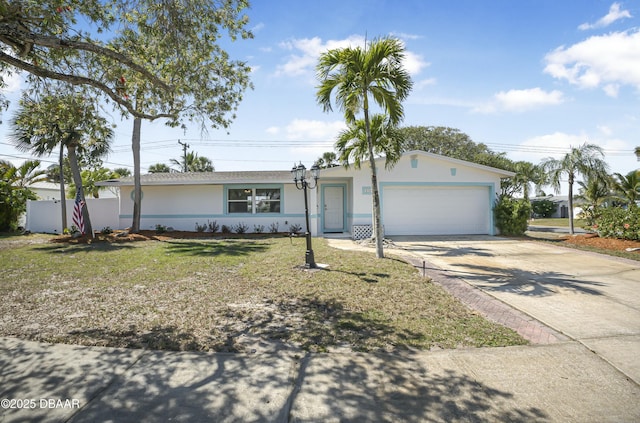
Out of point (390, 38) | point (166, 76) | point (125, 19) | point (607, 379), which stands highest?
point (390, 38)

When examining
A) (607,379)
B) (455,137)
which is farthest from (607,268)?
(455,137)

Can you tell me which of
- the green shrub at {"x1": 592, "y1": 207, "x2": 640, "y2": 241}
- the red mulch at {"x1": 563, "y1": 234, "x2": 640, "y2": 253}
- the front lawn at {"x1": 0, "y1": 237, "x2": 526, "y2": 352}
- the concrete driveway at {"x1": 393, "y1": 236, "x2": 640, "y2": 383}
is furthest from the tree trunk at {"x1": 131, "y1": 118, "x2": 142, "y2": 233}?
the green shrub at {"x1": 592, "y1": 207, "x2": 640, "y2": 241}

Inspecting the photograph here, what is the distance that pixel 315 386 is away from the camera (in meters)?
2.93

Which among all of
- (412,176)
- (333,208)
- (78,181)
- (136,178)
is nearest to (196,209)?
(136,178)

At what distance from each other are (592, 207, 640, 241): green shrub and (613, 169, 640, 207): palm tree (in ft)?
11.2

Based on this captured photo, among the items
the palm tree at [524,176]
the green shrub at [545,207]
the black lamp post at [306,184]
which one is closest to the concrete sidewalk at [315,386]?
the black lamp post at [306,184]

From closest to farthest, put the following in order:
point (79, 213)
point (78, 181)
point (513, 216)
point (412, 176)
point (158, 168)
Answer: point (79, 213)
point (78, 181)
point (513, 216)
point (412, 176)
point (158, 168)

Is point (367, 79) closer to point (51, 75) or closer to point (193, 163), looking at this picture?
point (51, 75)

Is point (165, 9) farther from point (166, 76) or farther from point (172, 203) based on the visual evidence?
point (172, 203)

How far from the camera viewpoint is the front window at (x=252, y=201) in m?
16.2

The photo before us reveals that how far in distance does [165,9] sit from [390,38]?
17.1ft

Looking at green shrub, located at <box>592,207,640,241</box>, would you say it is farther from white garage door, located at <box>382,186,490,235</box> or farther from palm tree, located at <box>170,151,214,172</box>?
palm tree, located at <box>170,151,214,172</box>

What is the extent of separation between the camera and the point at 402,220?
15.0 m

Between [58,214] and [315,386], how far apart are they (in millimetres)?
20016
